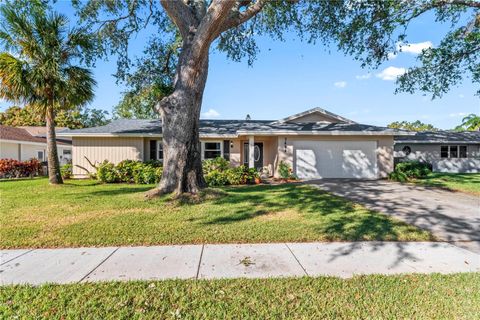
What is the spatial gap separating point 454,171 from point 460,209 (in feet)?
54.8

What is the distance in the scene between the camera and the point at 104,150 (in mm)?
15047

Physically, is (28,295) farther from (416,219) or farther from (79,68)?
(79,68)

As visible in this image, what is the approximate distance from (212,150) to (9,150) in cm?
1614

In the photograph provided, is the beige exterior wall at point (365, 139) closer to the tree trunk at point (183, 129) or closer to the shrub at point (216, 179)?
the shrub at point (216, 179)

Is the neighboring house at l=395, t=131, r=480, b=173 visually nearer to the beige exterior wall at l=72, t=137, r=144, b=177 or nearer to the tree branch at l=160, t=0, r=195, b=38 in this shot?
the tree branch at l=160, t=0, r=195, b=38

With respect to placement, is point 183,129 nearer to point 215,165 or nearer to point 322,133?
point 215,165

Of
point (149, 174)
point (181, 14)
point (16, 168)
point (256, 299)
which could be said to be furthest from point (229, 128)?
point (256, 299)

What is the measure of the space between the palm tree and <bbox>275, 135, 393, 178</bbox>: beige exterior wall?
10357 mm

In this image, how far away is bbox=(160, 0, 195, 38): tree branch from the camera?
28.3 ft

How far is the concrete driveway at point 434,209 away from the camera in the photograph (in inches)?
200

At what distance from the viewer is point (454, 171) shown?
2006 cm

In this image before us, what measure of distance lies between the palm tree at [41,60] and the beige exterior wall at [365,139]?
10.4m

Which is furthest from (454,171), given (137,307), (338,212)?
(137,307)

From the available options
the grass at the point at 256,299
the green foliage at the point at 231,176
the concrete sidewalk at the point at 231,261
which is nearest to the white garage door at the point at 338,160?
the green foliage at the point at 231,176
